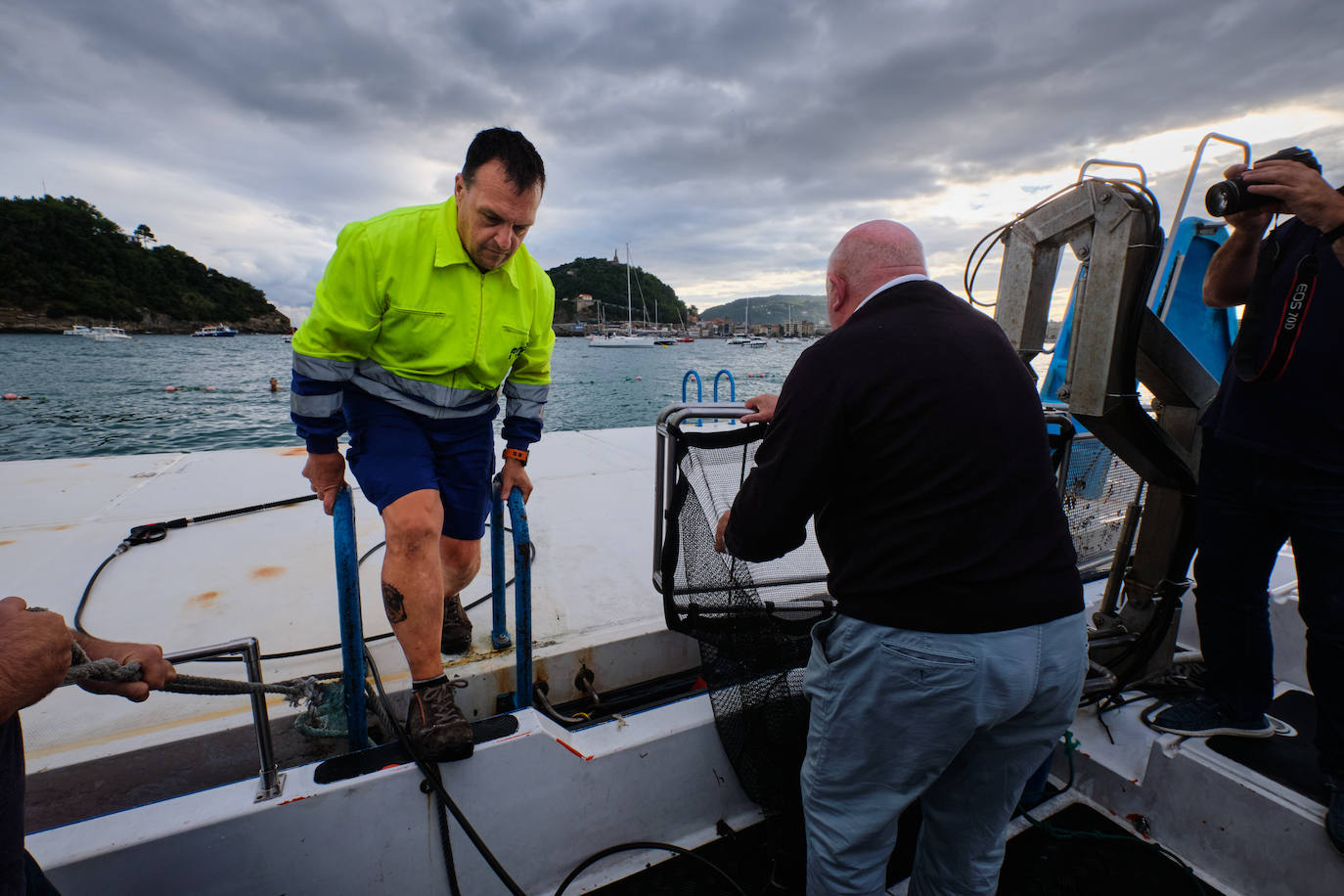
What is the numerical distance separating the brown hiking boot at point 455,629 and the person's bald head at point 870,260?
181 cm

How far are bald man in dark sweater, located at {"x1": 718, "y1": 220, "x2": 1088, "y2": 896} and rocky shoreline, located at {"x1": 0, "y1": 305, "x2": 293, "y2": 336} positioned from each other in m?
88.3

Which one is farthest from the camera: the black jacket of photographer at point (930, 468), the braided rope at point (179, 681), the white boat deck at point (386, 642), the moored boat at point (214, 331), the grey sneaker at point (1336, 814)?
the moored boat at point (214, 331)

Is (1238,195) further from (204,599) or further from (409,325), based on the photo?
(204,599)

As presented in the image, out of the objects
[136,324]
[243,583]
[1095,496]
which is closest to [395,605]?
[243,583]

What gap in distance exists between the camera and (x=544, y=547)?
11.1ft

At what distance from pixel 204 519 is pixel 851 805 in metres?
3.95

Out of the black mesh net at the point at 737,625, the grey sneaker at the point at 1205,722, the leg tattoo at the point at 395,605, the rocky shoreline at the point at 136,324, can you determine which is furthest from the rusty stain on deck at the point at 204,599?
the rocky shoreline at the point at 136,324

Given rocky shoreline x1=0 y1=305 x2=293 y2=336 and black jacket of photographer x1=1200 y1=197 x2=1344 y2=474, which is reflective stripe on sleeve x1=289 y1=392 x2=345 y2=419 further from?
rocky shoreline x1=0 y1=305 x2=293 y2=336

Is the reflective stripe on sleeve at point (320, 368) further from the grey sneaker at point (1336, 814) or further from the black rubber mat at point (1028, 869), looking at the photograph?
the grey sneaker at point (1336, 814)

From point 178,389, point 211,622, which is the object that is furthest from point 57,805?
point 178,389

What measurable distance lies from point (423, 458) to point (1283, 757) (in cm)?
312

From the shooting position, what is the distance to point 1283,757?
6.66 feet

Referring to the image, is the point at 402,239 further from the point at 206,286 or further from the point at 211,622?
the point at 206,286

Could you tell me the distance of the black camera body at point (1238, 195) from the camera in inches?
68.9
